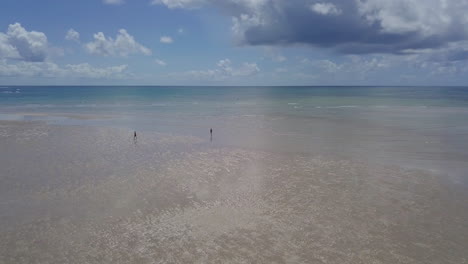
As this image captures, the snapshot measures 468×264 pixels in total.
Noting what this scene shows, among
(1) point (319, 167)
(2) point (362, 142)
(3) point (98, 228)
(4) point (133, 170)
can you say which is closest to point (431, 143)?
(2) point (362, 142)

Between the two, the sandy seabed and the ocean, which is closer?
the sandy seabed

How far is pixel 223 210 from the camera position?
A: 56.7ft

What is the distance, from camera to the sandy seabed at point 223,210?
13289mm

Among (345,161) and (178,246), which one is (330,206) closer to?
(178,246)

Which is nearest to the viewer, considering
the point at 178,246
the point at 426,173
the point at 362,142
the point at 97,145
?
the point at 178,246

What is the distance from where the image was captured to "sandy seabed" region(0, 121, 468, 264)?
43.6 feet

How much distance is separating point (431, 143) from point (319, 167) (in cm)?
1682

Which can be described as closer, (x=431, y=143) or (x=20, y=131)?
(x=431, y=143)

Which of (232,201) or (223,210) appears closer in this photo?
(223,210)

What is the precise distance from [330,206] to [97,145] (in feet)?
80.0

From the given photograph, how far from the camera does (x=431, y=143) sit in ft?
113

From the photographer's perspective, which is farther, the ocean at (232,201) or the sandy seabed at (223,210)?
the ocean at (232,201)

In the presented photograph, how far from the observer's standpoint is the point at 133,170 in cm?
2428

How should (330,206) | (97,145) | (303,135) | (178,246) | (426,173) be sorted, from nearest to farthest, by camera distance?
(178,246) → (330,206) → (426,173) → (97,145) → (303,135)
